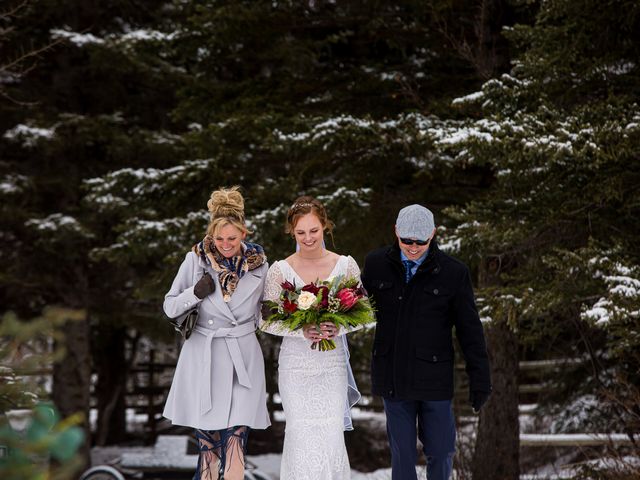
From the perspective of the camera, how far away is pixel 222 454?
5.07 m

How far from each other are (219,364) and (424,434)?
134 centimetres

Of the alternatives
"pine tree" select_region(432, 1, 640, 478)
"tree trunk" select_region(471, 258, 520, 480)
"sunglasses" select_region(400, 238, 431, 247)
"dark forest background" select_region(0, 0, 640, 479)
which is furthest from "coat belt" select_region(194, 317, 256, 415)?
"tree trunk" select_region(471, 258, 520, 480)

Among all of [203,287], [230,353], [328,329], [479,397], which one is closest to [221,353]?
[230,353]

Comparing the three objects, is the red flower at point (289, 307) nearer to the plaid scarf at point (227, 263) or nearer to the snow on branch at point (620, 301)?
the plaid scarf at point (227, 263)

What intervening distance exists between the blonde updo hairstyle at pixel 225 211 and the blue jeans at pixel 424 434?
1429mm

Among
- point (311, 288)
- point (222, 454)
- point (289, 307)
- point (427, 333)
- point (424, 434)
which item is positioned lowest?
point (222, 454)

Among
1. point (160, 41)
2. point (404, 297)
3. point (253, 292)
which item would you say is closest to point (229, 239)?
point (253, 292)

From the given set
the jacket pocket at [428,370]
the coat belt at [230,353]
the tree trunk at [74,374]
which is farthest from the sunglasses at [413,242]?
the tree trunk at [74,374]

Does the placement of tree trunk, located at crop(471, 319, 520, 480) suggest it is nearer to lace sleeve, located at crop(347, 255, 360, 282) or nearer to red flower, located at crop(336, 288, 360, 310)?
lace sleeve, located at crop(347, 255, 360, 282)

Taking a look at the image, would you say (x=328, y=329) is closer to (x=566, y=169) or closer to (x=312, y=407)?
(x=312, y=407)

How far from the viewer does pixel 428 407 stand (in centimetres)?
486

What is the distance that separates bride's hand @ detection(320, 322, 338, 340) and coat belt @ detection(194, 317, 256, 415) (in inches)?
23.6

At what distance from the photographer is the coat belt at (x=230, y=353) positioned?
5004 millimetres

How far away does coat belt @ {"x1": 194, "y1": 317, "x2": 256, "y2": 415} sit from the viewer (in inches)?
197
